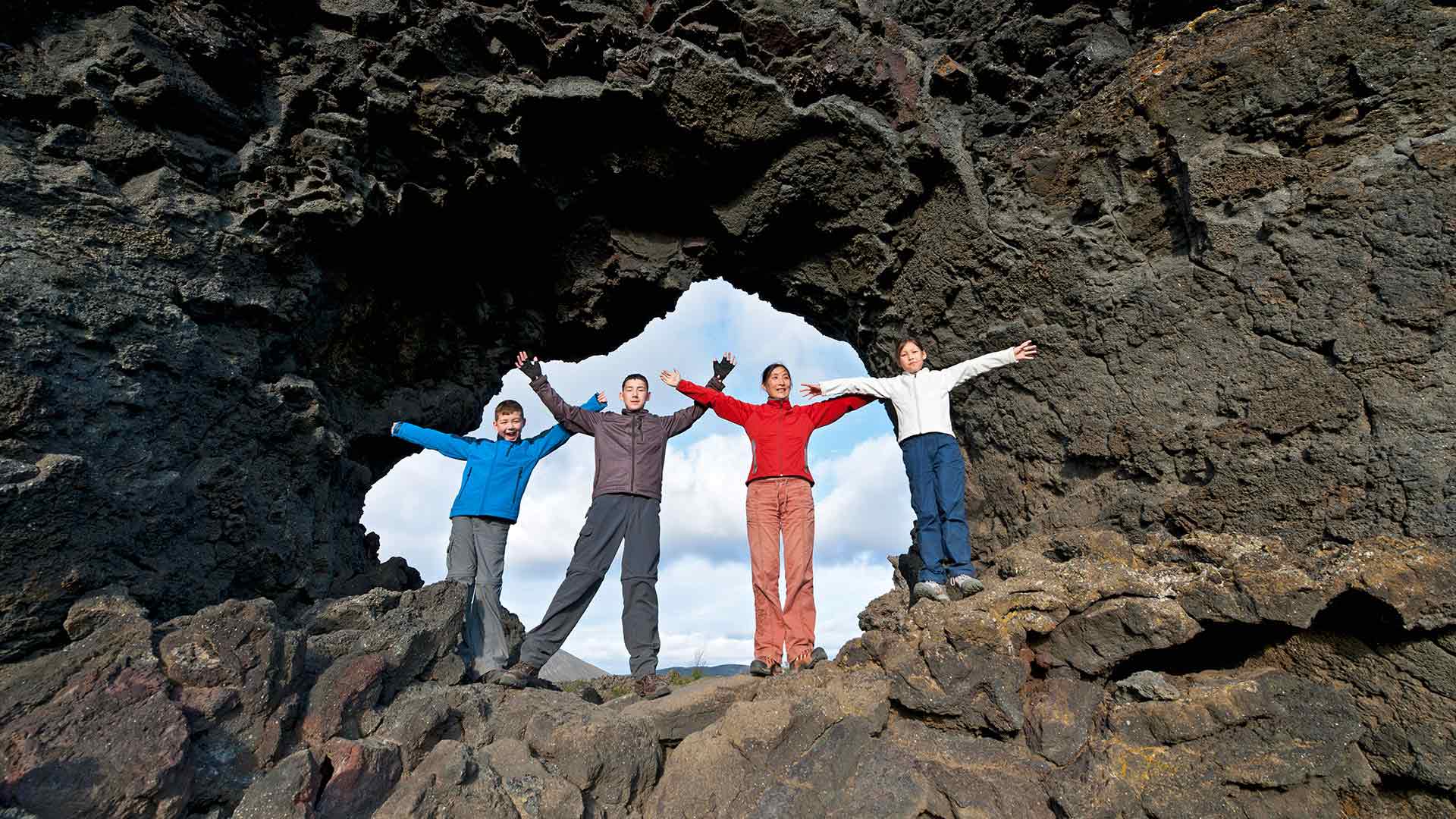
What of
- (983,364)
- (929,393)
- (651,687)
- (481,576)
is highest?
(983,364)

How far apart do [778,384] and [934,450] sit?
1608 millimetres

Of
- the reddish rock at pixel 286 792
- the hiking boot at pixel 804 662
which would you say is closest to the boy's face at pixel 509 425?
the hiking boot at pixel 804 662

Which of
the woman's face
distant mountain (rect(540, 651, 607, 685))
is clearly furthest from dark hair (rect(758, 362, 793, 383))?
distant mountain (rect(540, 651, 607, 685))

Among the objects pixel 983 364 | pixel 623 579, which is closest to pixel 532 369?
pixel 623 579

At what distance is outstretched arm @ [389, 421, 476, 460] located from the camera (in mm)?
7973

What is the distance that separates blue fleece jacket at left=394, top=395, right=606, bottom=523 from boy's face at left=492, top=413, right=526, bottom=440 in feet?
0.22

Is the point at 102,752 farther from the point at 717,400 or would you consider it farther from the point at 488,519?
the point at 717,400

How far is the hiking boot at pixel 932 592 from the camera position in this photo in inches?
241

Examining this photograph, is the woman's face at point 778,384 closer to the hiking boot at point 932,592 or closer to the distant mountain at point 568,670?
the hiking boot at point 932,592

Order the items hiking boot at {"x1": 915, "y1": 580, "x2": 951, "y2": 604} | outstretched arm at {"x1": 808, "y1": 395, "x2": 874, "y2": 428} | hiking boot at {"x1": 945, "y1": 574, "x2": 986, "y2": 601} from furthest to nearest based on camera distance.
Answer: outstretched arm at {"x1": 808, "y1": 395, "x2": 874, "y2": 428} → hiking boot at {"x1": 915, "y1": 580, "x2": 951, "y2": 604} → hiking boot at {"x1": 945, "y1": 574, "x2": 986, "y2": 601}

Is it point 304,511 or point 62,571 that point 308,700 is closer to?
point 62,571

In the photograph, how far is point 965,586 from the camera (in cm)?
601

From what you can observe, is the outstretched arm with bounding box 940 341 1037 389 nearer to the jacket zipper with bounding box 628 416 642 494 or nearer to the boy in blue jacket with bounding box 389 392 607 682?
the jacket zipper with bounding box 628 416 642 494

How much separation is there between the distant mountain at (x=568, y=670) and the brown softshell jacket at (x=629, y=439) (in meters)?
3.74
